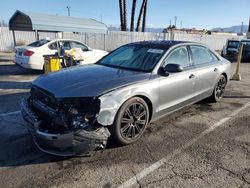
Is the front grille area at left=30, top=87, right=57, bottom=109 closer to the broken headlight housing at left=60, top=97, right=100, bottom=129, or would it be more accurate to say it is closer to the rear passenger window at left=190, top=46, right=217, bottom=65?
the broken headlight housing at left=60, top=97, right=100, bottom=129

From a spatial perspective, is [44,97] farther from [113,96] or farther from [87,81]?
[113,96]

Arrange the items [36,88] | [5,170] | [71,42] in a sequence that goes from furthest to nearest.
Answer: [71,42] < [36,88] < [5,170]

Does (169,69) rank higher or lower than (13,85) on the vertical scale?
higher

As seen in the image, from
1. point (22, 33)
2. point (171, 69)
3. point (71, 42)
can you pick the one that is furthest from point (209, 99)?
point (22, 33)

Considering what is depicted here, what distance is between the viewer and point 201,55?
5.37m

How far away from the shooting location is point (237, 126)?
15.5 feet

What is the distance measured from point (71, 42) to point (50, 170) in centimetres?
866

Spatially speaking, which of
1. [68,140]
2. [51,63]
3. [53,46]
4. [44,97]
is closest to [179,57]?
[44,97]

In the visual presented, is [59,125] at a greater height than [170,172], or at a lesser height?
greater

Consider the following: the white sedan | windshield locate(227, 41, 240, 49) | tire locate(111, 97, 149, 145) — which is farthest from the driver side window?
windshield locate(227, 41, 240, 49)

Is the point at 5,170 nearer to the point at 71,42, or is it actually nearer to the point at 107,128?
the point at 107,128

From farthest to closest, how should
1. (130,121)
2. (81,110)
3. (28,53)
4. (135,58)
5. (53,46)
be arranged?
1. (53,46)
2. (28,53)
3. (135,58)
4. (130,121)
5. (81,110)

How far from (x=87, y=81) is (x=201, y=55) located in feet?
9.75

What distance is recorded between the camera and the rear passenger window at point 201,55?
5105 millimetres
